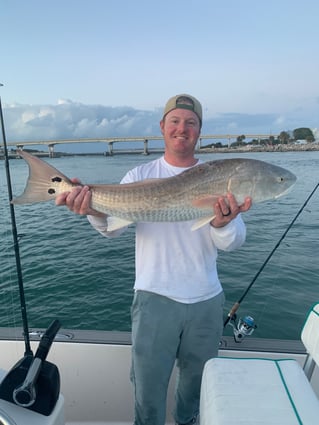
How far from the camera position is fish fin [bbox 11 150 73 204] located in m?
2.91

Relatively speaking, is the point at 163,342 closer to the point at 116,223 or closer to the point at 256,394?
the point at 256,394

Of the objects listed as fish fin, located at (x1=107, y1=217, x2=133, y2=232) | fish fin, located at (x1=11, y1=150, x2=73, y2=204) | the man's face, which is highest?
the man's face

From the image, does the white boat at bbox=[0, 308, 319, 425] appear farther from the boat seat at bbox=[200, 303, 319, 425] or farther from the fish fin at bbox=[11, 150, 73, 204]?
the fish fin at bbox=[11, 150, 73, 204]

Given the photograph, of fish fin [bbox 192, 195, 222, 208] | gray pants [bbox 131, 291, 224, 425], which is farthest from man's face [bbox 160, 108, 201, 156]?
gray pants [bbox 131, 291, 224, 425]

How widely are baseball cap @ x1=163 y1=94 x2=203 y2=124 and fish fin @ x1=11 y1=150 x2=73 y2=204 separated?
3.50 feet

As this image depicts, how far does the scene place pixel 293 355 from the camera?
341 cm

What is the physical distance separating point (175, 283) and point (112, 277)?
6.40 meters

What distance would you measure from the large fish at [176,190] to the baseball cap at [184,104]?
19.0 inches

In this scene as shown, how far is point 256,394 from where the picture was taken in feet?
7.03

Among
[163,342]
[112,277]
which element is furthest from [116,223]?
[112,277]

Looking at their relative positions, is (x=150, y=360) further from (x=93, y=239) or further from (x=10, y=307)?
(x=93, y=239)

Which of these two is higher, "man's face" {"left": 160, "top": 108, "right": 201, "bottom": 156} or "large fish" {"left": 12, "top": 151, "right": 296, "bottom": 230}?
"man's face" {"left": 160, "top": 108, "right": 201, "bottom": 156}

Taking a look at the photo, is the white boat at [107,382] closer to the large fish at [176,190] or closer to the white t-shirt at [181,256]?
the white t-shirt at [181,256]

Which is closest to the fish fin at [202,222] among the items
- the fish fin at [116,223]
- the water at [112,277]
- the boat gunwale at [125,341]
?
the fish fin at [116,223]
